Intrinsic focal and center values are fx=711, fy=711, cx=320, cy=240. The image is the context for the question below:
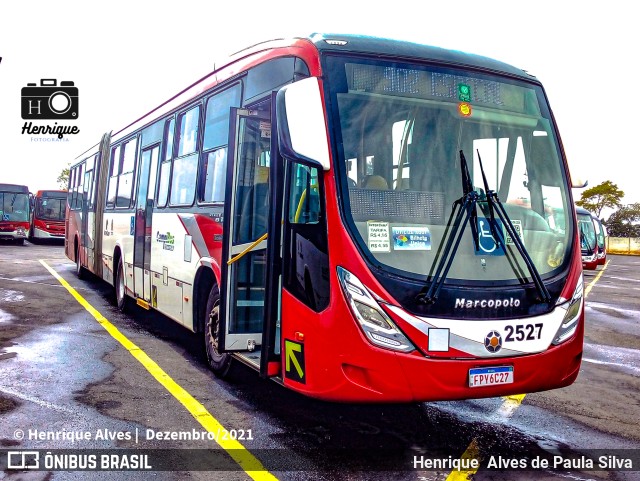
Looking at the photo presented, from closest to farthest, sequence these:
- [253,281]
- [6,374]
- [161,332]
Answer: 1. [253,281]
2. [6,374]
3. [161,332]

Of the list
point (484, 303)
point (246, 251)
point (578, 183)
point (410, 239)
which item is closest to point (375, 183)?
point (410, 239)

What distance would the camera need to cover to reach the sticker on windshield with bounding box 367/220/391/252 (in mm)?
4867

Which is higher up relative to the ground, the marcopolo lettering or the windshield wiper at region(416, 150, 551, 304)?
the windshield wiper at region(416, 150, 551, 304)

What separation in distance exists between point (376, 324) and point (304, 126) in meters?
1.43

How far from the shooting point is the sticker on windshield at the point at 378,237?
16.0 ft

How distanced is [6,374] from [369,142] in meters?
4.35

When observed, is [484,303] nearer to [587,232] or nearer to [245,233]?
[245,233]

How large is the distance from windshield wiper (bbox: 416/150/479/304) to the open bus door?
165 centimetres

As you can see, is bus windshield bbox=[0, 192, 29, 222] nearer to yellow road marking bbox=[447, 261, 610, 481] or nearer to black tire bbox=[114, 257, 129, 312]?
black tire bbox=[114, 257, 129, 312]

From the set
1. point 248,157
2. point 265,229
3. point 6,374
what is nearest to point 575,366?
point 265,229

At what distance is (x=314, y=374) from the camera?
493 centimetres

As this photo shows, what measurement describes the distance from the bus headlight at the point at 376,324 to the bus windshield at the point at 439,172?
293mm

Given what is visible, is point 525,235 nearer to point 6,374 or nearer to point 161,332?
point 6,374

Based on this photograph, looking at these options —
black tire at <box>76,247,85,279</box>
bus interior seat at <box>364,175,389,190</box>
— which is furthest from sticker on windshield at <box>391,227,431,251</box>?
black tire at <box>76,247,85,279</box>
